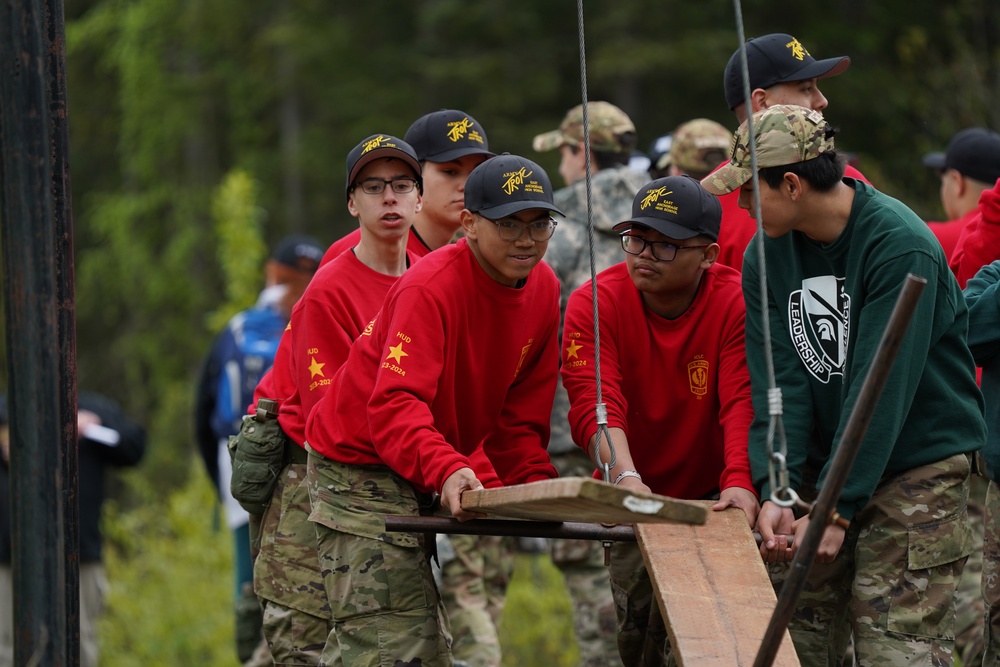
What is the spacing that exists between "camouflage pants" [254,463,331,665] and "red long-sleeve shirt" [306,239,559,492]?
68cm

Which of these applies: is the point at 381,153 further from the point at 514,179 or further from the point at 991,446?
the point at 991,446

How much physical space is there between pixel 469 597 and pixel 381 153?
228 centimetres

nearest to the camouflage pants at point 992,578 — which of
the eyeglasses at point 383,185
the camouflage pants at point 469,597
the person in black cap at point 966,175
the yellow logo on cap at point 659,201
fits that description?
the yellow logo on cap at point 659,201

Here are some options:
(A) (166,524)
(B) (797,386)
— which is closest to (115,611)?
(A) (166,524)

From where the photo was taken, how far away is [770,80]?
19.5 ft

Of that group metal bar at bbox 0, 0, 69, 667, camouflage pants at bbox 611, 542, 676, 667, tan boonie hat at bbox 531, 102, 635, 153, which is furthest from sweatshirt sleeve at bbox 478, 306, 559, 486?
tan boonie hat at bbox 531, 102, 635, 153

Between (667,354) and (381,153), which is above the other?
(381,153)

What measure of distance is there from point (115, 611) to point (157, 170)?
1267 centimetres

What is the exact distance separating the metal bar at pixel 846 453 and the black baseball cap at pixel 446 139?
304 centimetres

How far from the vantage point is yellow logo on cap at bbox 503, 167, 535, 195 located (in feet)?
15.9

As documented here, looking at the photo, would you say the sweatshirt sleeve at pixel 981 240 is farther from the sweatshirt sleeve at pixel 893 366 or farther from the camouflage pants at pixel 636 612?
the camouflage pants at pixel 636 612

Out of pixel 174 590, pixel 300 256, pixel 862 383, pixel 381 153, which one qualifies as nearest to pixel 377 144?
pixel 381 153

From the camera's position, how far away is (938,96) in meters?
14.7

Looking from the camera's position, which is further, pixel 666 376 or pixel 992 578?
pixel 666 376
